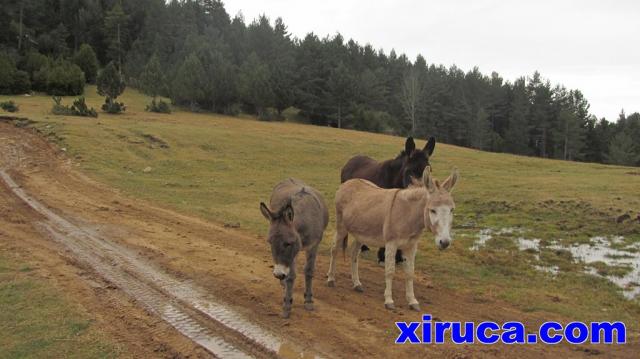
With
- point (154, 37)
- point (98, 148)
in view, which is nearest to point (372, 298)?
point (98, 148)

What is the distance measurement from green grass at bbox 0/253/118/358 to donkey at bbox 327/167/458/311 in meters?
4.34

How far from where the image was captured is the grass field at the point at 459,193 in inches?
400

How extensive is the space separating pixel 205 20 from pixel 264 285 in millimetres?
125014

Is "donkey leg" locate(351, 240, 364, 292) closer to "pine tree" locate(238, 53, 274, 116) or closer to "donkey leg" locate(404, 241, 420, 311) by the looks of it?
"donkey leg" locate(404, 241, 420, 311)

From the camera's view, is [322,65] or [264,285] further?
[322,65]

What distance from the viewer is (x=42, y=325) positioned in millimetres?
6742

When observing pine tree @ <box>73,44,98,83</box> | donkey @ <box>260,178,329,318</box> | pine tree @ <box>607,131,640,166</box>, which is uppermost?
pine tree @ <box>73,44,98,83</box>

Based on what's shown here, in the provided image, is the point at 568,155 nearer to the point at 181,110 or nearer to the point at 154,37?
the point at 181,110

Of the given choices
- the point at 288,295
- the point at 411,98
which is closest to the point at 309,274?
the point at 288,295

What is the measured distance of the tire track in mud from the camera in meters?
6.34

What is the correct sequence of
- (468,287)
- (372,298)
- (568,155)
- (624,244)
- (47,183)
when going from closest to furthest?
(372,298)
(468,287)
(624,244)
(47,183)
(568,155)

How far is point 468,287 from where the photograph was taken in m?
9.78

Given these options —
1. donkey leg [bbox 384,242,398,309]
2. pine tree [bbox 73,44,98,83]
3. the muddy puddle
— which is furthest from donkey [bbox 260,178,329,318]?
pine tree [bbox 73,44,98,83]

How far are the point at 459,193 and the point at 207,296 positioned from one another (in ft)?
57.9
